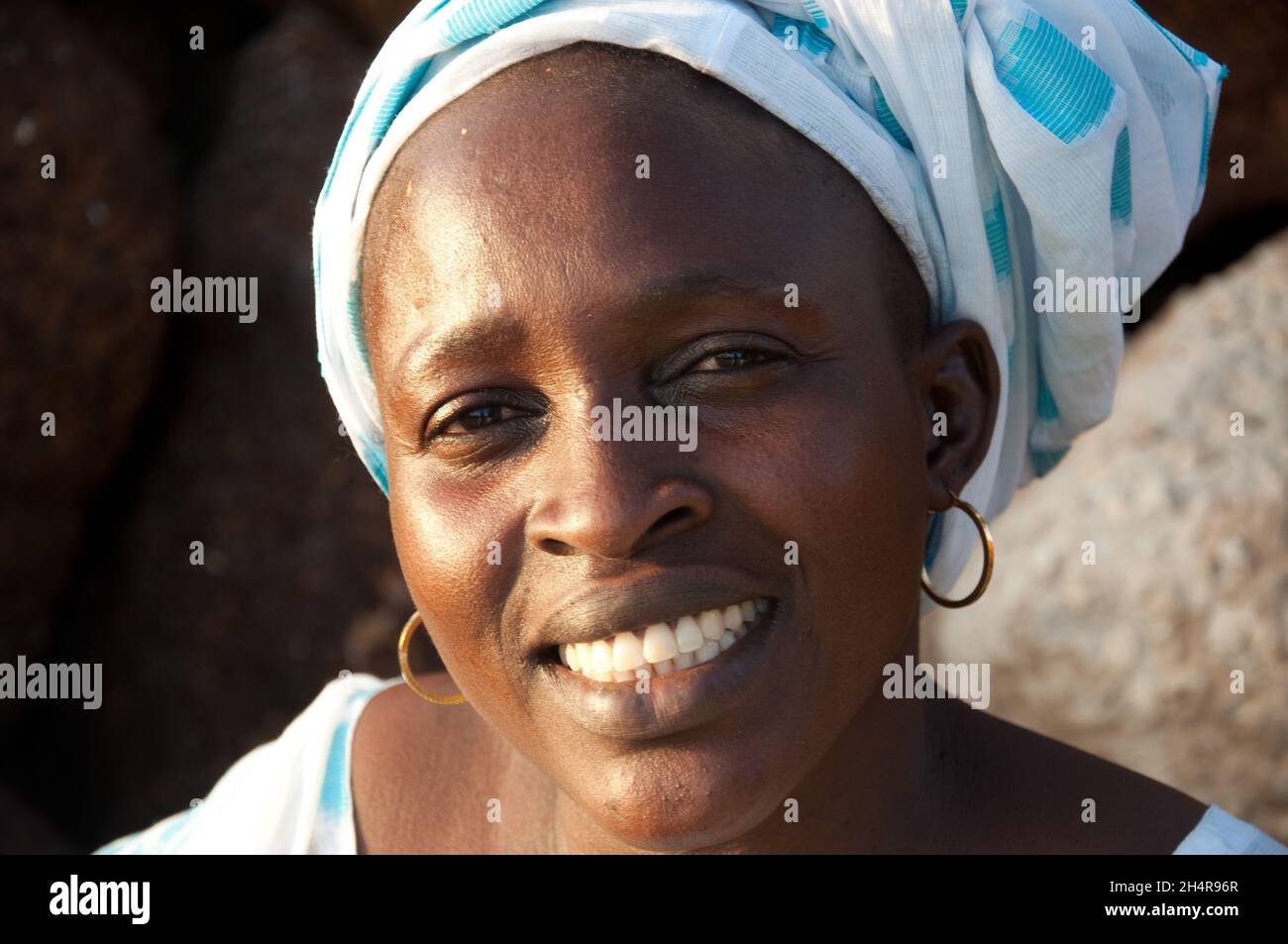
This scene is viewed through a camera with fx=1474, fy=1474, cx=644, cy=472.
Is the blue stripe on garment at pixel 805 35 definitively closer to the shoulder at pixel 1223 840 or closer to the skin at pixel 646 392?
the skin at pixel 646 392

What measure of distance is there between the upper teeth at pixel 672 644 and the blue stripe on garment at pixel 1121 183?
2.63 feet

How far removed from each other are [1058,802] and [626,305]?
101 centimetres

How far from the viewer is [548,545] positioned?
173cm

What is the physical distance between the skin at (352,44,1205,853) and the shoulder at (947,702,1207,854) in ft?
1.24

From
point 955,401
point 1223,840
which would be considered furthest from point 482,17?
point 1223,840

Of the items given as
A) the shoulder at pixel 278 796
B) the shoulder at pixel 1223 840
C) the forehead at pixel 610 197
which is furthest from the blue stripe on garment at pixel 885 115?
the shoulder at pixel 278 796

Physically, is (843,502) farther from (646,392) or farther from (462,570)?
(462,570)

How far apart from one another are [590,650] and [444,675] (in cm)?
87

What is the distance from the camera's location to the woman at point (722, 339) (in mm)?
1717

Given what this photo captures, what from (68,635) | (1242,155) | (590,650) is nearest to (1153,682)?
(1242,155)

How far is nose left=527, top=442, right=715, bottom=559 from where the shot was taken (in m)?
1.65

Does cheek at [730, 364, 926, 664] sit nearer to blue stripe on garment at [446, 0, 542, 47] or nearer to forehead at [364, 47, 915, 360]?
forehead at [364, 47, 915, 360]

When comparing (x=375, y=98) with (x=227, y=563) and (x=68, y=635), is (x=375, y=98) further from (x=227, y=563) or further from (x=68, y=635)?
(x=68, y=635)

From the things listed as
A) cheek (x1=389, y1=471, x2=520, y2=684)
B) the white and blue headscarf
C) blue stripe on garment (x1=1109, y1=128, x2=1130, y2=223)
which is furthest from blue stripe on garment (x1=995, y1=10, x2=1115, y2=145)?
cheek (x1=389, y1=471, x2=520, y2=684)
